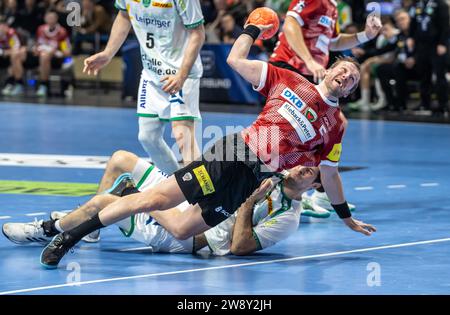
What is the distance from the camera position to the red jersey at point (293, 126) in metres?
7.53

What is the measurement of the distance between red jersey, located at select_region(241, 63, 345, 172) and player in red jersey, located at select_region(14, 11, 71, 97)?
1483 centimetres

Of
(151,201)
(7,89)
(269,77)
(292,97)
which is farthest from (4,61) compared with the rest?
(151,201)

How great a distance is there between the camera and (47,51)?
22031 mm

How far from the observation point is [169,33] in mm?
9281

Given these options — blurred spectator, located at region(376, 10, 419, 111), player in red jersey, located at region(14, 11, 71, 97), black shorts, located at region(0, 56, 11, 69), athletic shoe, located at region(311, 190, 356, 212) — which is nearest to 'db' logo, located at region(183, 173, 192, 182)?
athletic shoe, located at region(311, 190, 356, 212)

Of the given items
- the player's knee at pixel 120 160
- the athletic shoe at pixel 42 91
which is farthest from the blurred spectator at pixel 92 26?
the player's knee at pixel 120 160

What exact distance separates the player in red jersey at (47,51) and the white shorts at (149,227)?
1438cm

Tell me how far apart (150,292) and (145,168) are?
4.90 ft

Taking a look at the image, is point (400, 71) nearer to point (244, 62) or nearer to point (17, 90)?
point (17, 90)

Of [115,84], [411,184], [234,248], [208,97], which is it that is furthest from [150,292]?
[115,84]

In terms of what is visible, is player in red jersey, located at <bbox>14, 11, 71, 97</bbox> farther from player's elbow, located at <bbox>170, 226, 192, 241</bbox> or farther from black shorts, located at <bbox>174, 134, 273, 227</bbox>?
black shorts, located at <bbox>174, 134, 273, 227</bbox>

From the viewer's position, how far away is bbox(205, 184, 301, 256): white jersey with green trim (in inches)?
310

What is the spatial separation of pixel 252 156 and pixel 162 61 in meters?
2.15

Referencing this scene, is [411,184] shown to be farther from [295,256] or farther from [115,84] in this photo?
[115,84]
